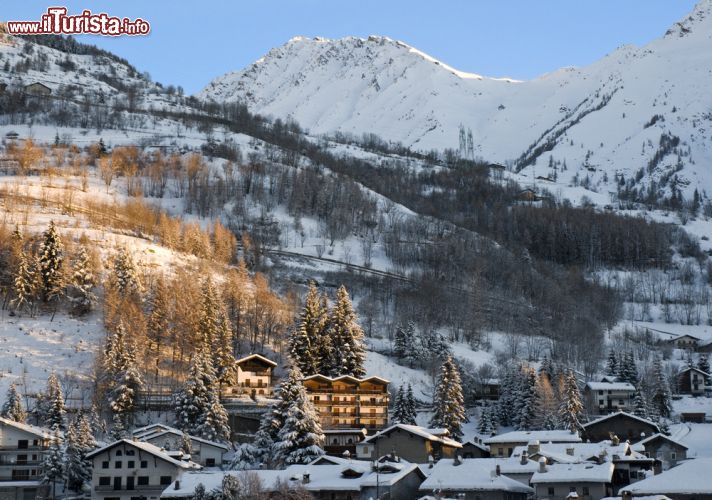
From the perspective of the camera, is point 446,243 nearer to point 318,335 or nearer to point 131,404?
point 318,335

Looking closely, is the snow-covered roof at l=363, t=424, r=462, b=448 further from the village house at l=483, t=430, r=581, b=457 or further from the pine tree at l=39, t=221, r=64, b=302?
the pine tree at l=39, t=221, r=64, b=302

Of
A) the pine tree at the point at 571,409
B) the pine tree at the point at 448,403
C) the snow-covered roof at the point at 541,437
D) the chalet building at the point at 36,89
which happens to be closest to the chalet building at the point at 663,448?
the snow-covered roof at the point at 541,437

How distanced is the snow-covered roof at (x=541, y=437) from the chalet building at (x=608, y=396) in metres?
18.1

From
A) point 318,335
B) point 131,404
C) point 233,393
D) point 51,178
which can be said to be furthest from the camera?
point 51,178

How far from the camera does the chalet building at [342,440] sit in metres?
72.5

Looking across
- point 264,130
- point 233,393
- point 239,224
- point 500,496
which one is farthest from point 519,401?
Result: point 264,130

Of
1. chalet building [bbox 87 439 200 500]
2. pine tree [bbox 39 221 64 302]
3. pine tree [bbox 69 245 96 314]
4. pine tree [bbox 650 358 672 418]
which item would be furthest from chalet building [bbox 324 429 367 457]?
pine tree [bbox 39 221 64 302]

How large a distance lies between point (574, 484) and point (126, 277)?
4939 cm

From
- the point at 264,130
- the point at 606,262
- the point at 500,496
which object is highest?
the point at 264,130

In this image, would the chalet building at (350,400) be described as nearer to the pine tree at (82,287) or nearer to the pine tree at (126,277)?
the pine tree at (126,277)

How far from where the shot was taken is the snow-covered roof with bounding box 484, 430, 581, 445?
67.2m

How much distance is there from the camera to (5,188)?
119 meters

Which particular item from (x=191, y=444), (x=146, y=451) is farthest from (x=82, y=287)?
(x=146, y=451)

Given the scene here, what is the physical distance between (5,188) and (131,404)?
185 ft
